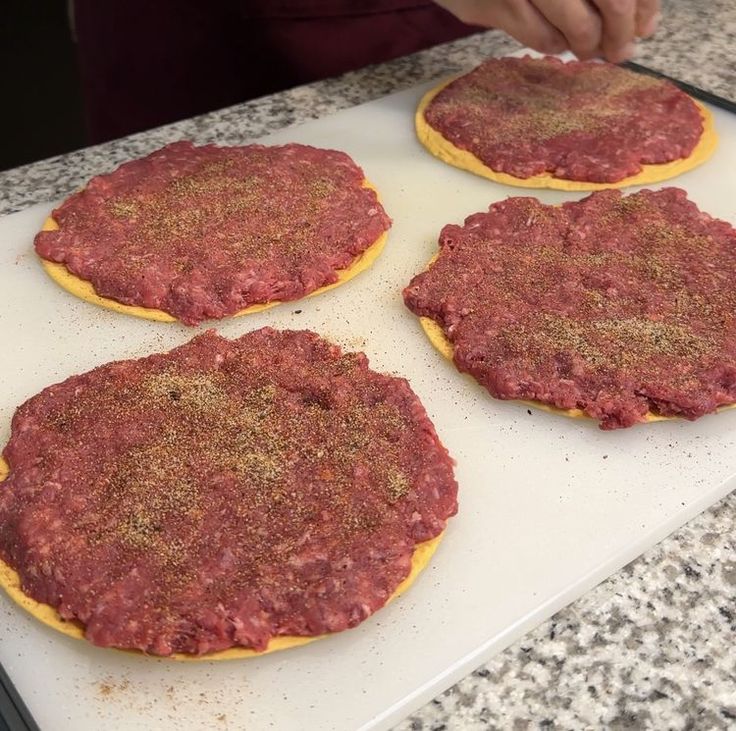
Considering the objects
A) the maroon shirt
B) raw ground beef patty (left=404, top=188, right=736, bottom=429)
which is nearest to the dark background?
the maroon shirt

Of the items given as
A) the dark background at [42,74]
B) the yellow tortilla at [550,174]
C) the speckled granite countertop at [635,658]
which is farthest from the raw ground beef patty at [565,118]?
the dark background at [42,74]

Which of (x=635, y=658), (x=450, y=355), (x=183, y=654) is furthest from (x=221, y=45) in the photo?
(x=635, y=658)

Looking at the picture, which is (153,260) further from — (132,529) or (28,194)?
(132,529)

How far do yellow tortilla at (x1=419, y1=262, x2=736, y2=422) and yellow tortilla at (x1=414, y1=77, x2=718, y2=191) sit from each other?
370 millimetres

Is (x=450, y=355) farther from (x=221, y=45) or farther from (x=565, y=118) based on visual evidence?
(x=221, y=45)

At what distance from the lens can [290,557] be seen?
125 cm

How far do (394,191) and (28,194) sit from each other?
0.82 metres

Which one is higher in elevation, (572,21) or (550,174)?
(572,21)

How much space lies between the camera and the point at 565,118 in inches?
86.8

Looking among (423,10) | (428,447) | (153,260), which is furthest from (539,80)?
(428,447)

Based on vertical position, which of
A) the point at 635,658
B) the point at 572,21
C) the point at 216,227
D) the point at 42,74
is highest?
the point at 572,21

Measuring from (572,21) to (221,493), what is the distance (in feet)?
4.30

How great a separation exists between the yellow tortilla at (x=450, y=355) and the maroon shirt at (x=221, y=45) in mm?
998

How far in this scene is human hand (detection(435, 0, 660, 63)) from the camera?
1996 mm
